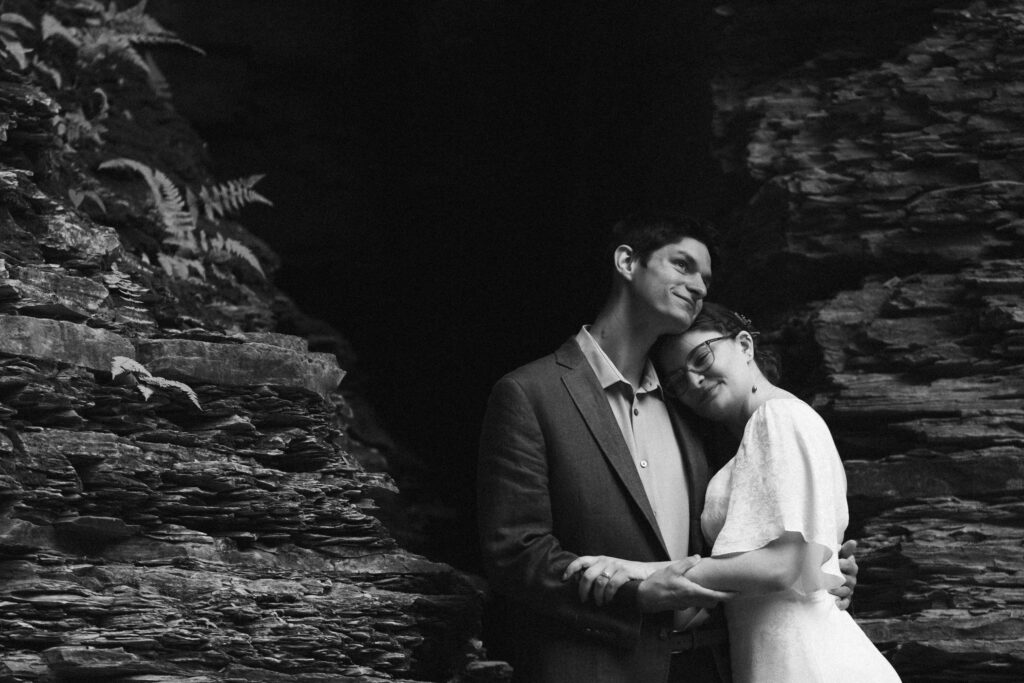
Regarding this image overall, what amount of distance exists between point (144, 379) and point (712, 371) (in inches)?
124

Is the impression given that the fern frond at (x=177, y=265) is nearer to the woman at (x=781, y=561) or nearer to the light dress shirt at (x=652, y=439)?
the light dress shirt at (x=652, y=439)

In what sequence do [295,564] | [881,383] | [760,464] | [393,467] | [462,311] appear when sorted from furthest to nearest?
[462,311], [393,467], [881,383], [295,564], [760,464]

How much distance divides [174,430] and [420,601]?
1.69 metres

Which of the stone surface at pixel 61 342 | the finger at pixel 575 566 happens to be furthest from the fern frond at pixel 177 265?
the finger at pixel 575 566

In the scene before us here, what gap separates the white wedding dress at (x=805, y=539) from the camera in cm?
510

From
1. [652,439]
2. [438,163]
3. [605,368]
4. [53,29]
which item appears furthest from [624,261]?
[438,163]

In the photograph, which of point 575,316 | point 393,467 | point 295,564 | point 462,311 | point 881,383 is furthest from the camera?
point 462,311

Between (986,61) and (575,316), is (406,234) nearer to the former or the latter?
(575,316)

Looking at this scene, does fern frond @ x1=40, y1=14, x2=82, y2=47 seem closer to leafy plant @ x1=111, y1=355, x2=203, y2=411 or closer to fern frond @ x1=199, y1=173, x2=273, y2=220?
fern frond @ x1=199, y1=173, x2=273, y2=220

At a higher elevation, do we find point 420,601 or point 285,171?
point 285,171

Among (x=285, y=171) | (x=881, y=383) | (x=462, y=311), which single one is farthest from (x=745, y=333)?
(x=285, y=171)

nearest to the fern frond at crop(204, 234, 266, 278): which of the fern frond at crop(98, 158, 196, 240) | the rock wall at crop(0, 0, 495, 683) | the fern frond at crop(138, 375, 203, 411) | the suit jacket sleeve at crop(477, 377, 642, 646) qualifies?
the fern frond at crop(98, 158, 196, 240)

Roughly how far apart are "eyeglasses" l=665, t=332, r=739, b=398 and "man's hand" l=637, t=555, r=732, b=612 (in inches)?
41.3

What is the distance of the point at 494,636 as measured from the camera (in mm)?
9578
